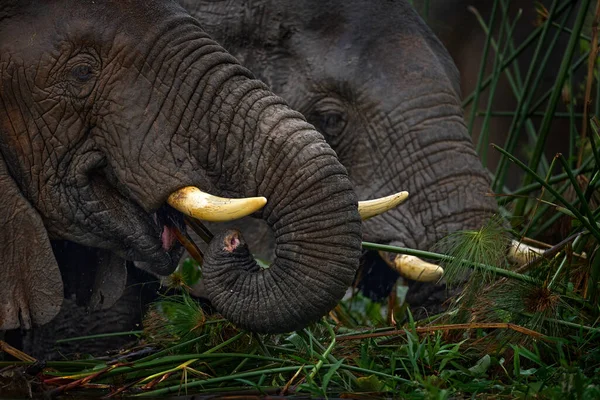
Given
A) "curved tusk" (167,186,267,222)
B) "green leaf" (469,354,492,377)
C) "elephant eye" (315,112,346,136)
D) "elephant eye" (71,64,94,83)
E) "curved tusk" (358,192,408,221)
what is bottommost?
"elephant eye" (315,112,346,136)

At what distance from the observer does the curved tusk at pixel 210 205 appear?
349 cm

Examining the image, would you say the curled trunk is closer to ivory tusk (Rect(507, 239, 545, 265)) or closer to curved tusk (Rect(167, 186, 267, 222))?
curved tusk (Rect(167, 186, 267, 222))

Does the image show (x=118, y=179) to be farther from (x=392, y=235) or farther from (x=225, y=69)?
(x=392, y=235)

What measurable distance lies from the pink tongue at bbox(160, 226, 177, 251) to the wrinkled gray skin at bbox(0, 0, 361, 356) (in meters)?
0.02

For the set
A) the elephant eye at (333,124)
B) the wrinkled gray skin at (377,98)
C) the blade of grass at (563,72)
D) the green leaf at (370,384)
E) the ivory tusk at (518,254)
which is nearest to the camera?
the green leaf at (370,384)

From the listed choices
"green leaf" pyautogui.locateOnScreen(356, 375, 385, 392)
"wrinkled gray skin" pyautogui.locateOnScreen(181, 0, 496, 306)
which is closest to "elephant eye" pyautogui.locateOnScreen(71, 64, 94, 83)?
"green leaf" pyautogui.locateOnScreen(356, 375, 385, 392)

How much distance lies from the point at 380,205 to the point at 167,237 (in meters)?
0.71

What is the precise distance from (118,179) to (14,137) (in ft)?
1.17

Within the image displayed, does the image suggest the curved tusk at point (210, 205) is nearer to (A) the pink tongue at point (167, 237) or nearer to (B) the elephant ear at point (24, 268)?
(A) the pink tongue at point (167, 237)

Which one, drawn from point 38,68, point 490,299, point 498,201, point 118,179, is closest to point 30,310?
point 118,179

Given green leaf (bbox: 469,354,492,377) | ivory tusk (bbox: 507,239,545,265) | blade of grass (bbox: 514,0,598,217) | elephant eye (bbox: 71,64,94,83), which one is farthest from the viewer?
blade of grass (bbox: 514,0,598,217)

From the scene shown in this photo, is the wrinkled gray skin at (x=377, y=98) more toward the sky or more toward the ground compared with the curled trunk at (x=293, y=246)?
more toward the ground

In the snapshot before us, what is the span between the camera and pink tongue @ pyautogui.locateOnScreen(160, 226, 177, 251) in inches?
155

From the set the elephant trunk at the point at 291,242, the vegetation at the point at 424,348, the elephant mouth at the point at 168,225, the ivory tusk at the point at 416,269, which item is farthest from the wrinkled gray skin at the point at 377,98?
the elephant trunk at the point at 291,242
